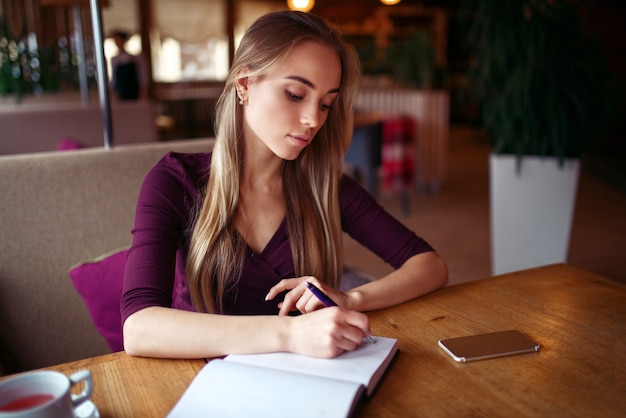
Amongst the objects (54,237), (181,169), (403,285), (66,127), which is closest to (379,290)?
(403,285)

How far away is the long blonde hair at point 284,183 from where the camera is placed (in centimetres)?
125

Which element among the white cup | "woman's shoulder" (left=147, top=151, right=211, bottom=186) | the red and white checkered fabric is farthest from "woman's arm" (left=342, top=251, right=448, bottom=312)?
the red and white checkered fabric

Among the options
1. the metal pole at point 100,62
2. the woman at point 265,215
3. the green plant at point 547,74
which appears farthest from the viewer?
the green plant at point 547,74

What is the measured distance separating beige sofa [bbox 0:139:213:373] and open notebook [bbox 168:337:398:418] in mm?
843

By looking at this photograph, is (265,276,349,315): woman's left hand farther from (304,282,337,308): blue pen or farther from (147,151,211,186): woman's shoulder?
(147,151,211,186): woman's shoulder

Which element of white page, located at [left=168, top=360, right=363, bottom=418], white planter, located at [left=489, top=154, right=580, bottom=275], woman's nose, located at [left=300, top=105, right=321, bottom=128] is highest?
woman's nose, located at [left=300, top=105, right=321, bottom=128]

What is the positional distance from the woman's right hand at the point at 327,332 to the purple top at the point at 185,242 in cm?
32

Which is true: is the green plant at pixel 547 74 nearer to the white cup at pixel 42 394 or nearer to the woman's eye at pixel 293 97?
the woman's eye at pixel 293 97

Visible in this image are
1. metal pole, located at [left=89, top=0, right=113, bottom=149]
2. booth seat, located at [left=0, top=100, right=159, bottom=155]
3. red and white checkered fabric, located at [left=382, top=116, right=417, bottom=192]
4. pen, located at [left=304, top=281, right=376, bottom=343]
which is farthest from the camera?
red and white checkered fabric, located at [left=382, top=116, right=417, bottom=192]

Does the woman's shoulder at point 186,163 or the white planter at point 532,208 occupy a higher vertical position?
the woman's shoulder at point 186,163

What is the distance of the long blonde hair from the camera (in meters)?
1.25

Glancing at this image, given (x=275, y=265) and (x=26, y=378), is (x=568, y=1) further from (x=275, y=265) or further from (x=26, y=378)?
(x=26, y=378)

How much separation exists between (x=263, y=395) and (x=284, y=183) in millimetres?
782

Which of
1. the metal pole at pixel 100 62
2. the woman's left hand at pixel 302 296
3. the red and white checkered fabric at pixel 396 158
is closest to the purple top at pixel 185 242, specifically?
the woman's left hand at pixel 302 296
